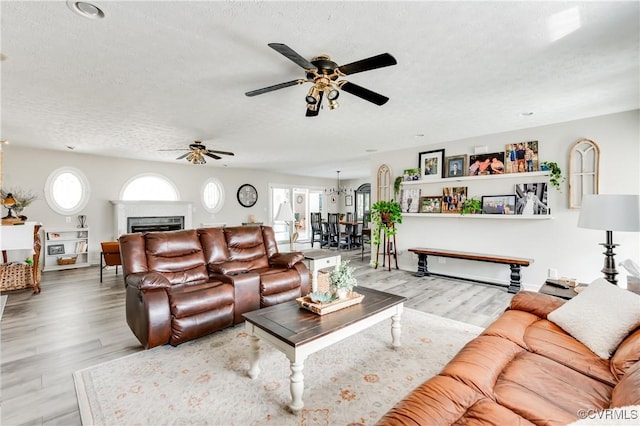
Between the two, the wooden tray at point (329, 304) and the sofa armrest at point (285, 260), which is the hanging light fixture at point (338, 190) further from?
A: the wooden tray at point (329, 304)

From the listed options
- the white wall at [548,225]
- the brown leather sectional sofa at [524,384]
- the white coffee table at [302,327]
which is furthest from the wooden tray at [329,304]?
the white wall at [548,225]

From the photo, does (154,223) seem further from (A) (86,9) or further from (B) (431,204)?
Result: (B) (431,204)

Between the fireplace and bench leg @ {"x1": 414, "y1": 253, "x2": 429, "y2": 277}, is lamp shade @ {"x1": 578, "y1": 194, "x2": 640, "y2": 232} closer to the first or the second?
bench leg @ {"x1": 414, "y1": 253, "x2": 429, "y2": 277}

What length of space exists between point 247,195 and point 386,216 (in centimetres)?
507

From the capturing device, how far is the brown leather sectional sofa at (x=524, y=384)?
1.16 meters

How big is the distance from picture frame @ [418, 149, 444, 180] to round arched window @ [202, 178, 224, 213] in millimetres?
5723

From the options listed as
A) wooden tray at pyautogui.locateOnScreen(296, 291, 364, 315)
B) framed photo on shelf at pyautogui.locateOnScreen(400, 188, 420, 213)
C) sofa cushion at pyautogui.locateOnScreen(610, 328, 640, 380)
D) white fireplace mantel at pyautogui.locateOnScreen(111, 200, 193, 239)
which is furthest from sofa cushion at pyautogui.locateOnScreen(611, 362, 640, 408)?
white fireplace mantel at pyautogui.locateOnScreen(111, 200, 193, 239)

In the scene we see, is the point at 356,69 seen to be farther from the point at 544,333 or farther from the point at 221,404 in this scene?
the point at 221,404

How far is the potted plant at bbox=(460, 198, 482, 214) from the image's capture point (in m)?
5.01

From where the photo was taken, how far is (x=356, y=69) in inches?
84.4

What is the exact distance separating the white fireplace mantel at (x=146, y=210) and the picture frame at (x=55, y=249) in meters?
0.96

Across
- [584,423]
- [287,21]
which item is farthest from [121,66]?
[584,423]

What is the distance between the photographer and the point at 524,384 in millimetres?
1375

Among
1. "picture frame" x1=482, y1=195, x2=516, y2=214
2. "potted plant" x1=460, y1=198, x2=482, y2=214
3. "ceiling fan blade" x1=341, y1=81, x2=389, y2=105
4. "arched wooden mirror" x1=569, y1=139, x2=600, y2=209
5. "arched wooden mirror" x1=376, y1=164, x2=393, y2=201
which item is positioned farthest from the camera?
"arched wooden mirror" x1=376, y1=164, x2=393, y2=201
